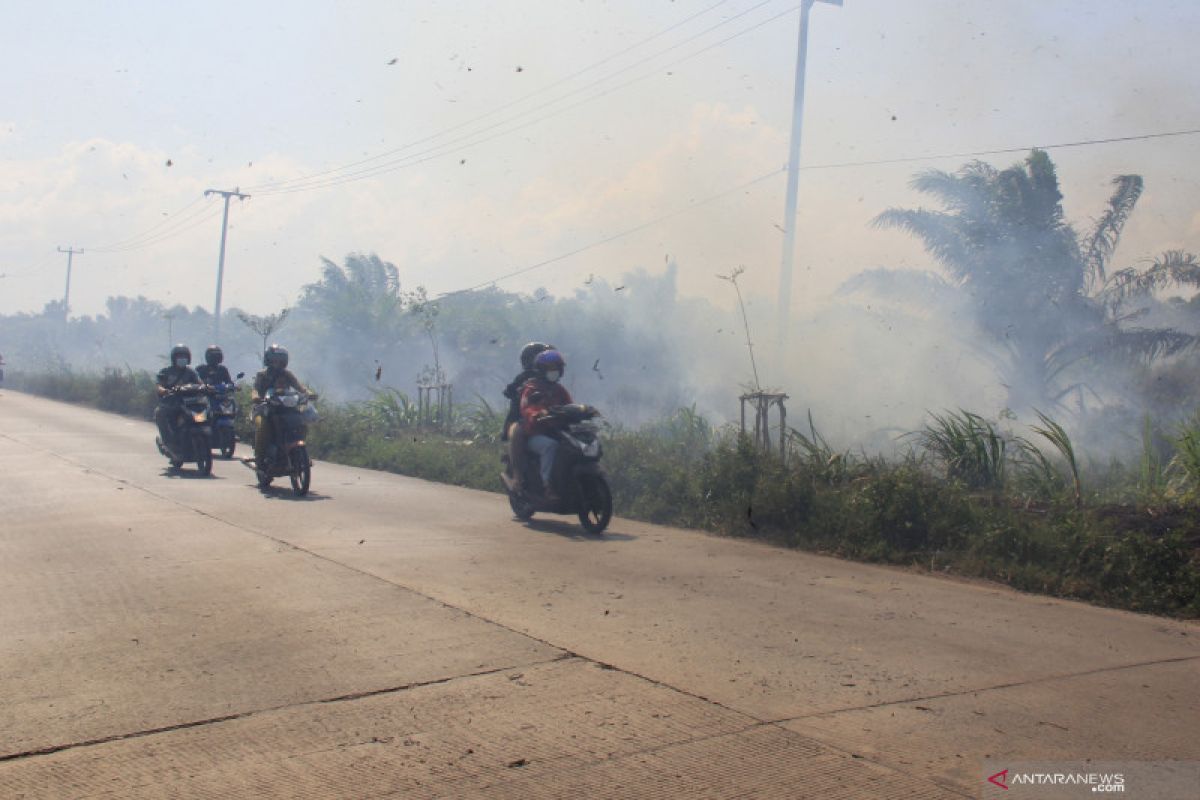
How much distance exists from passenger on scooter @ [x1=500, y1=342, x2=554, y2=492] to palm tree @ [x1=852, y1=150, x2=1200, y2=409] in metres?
13.6

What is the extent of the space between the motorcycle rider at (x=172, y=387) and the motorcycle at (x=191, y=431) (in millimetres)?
45

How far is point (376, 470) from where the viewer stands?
671 inches

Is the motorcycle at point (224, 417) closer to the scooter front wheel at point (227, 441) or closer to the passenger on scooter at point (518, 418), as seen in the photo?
the scooter front wheel at point (227, 441)

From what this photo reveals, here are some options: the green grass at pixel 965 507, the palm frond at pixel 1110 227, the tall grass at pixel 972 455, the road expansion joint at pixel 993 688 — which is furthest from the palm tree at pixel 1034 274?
the road expansion joint at pixel 993 688

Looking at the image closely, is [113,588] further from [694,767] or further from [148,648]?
[694,767]

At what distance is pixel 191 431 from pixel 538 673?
1137 cm

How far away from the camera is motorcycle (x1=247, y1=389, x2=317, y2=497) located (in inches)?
495

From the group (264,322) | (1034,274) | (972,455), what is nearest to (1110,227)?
(1034,274)

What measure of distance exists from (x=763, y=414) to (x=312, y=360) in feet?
150

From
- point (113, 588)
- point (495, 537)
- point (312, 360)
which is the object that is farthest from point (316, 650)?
point (312, 360)

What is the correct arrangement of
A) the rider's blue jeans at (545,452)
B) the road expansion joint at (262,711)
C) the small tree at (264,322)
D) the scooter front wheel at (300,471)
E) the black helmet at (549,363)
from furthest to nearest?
the small tree at (264,322) → the scooter front wheel at (300,471) → the black helmet at (549,363) → the rider's blue jeans at (545,452) → the road expansion joint at (262,711)

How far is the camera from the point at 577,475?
986 cm

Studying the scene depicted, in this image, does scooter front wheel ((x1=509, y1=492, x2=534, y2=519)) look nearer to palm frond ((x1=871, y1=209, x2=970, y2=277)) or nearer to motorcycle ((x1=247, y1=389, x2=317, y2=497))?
motorcycle ((x1=247, y1=389, x2=317, y2=497))

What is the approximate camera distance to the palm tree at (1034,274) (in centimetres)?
2111
